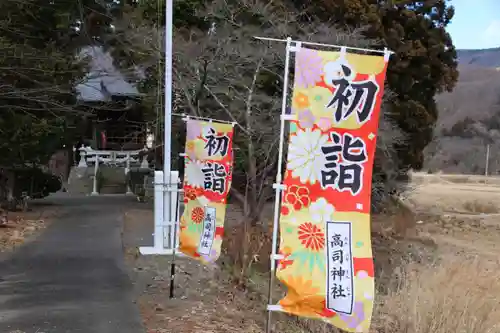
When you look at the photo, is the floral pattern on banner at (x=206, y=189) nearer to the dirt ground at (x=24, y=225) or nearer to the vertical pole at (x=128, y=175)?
the dirt ground at (x=24, y=225)

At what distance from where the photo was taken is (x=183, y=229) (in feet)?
25.5

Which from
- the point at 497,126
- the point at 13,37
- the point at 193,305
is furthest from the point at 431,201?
the point at 497,126

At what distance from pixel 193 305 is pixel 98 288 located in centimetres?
157

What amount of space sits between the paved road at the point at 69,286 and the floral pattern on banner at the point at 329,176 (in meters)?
2.29

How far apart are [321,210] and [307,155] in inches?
18.9

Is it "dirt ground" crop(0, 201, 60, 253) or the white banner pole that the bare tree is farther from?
"dirt ground" crop(0, 201, 60, 253)

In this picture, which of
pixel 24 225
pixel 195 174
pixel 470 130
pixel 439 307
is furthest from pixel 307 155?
pixel 470 130

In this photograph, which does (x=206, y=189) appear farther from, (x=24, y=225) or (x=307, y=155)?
(x=24, y=225)

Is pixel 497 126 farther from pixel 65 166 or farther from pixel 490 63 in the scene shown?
pixel 65 166

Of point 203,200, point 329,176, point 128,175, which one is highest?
point 329,176

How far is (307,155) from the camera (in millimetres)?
4500

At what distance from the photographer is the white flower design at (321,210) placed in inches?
175

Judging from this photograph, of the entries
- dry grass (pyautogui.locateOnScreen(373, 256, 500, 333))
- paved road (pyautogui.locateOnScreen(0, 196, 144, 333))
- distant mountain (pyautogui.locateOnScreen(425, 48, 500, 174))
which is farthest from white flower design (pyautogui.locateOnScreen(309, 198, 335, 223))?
distant mountain (pyautogui.locateOnScreen(425, 48, 500, 174))

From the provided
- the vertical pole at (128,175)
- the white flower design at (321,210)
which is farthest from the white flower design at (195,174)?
the vertical pole at (128,175)
